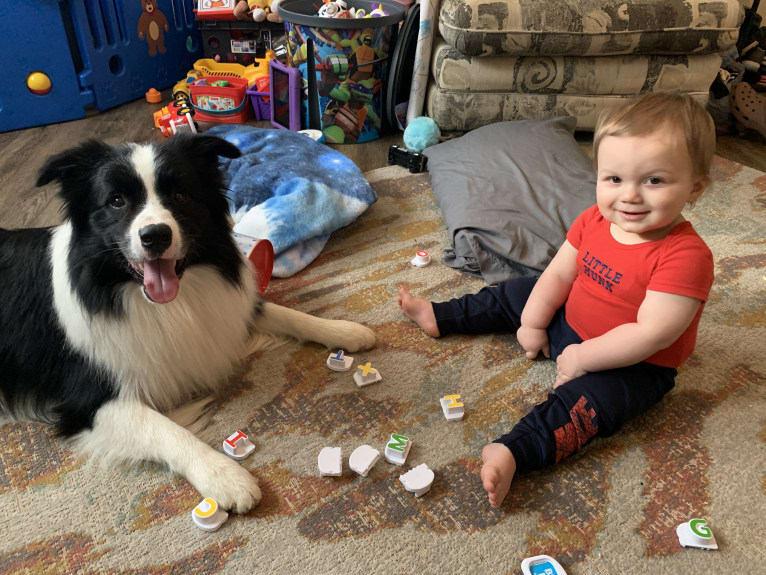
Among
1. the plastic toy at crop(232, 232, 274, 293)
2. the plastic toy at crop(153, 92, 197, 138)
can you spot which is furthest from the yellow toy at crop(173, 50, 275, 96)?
the plastic toy at crop(232, 232, 274, 293)

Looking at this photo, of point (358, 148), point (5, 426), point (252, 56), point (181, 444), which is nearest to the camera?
point (181, 444)

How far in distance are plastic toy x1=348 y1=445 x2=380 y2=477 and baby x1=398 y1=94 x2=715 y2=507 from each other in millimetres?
255

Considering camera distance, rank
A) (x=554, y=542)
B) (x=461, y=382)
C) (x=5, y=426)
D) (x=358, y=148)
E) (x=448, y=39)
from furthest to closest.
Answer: (x=358, y=148)
(x=448, y=39)
(x=461, y=382)
(x=5, y=426)
(x=554, y=542)

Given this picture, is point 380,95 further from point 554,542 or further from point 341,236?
point 554,542

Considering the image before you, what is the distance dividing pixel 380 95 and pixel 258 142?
1002 millimetres

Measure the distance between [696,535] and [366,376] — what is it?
84cm

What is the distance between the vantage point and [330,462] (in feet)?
4.23

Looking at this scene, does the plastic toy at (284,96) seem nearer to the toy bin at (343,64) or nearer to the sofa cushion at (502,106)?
the toy bin at (343,64)

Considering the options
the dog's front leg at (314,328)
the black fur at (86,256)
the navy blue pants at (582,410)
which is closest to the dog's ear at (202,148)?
the black fur at (86,256)

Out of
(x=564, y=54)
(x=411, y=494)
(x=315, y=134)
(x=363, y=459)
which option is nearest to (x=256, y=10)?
(x=315, y=134)

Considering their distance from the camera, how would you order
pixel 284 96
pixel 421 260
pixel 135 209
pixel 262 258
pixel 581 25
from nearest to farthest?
pixel 135 209, pixel 262 258, pixel 421 260, pixel 581 25, pixel 284 96

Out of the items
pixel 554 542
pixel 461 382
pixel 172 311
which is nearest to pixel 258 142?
pixel 172 311

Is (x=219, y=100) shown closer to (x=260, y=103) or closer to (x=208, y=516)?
(x=260, y=103)

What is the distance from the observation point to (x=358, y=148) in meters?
3.11
